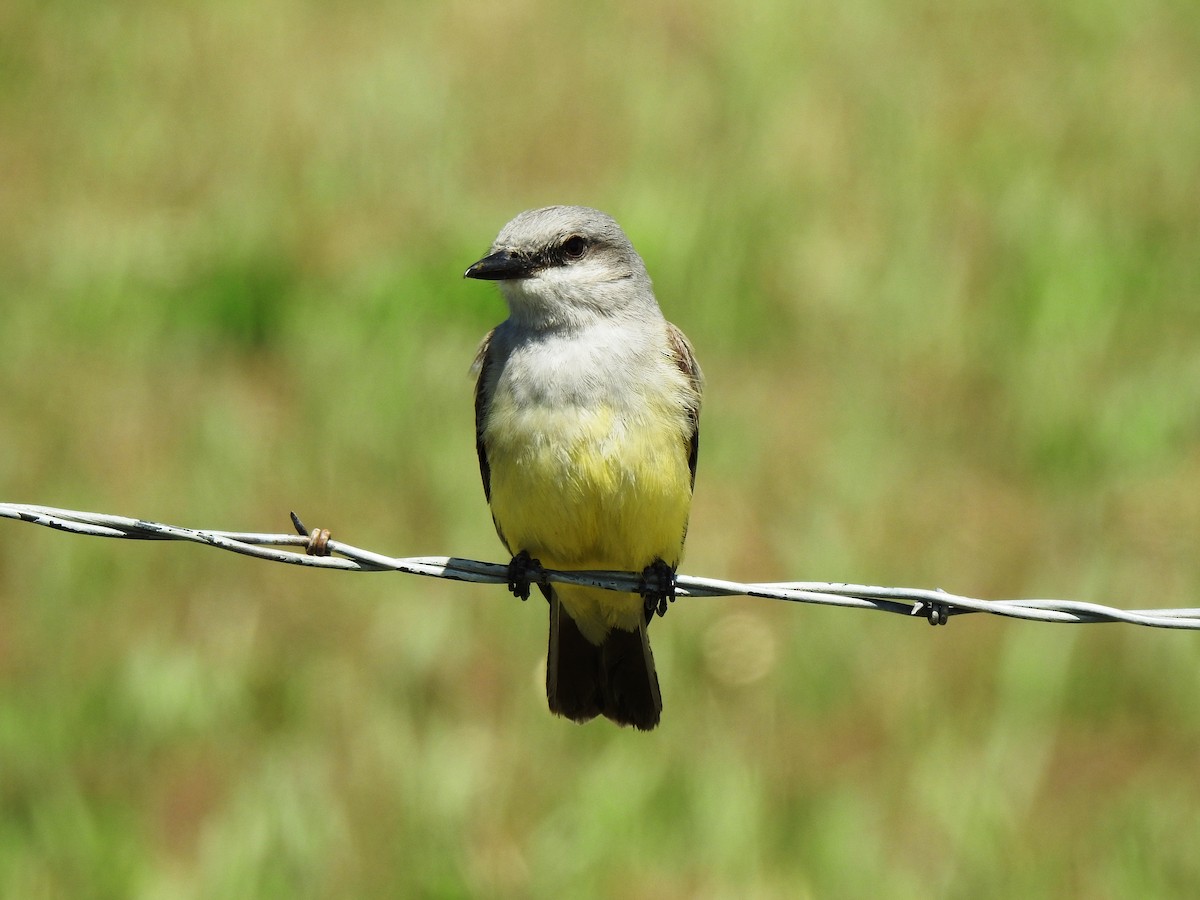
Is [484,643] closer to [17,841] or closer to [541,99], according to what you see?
[17,841]

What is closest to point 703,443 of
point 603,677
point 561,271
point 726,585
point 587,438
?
point 603,677

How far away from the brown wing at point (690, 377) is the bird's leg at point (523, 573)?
574 mm

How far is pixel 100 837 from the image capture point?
17.6 feet

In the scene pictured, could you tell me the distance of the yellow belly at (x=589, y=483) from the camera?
14.6 ft

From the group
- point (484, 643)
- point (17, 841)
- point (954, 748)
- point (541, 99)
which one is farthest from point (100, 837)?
point (541, 99)

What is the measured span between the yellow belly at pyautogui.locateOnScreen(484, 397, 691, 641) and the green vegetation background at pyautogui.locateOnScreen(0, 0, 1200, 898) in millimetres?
1253

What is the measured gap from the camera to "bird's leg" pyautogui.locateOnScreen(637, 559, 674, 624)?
457 centimetres

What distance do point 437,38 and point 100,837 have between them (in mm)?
6037

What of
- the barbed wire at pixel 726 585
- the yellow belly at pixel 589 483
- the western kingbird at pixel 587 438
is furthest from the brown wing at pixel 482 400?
the barbed wire at pixel 726 585

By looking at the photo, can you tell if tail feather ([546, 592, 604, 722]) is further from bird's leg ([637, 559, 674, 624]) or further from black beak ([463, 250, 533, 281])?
black beak ([463, 250, 533, 281])

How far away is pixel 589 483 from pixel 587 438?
132 mm

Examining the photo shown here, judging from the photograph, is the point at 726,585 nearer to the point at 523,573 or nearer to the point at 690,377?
the point at 523,573

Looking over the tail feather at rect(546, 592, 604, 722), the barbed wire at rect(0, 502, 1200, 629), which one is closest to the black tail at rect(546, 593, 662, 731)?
the tail feather at rect(546, 592, 604, 722)

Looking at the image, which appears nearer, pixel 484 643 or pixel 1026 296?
pixel 484 643
